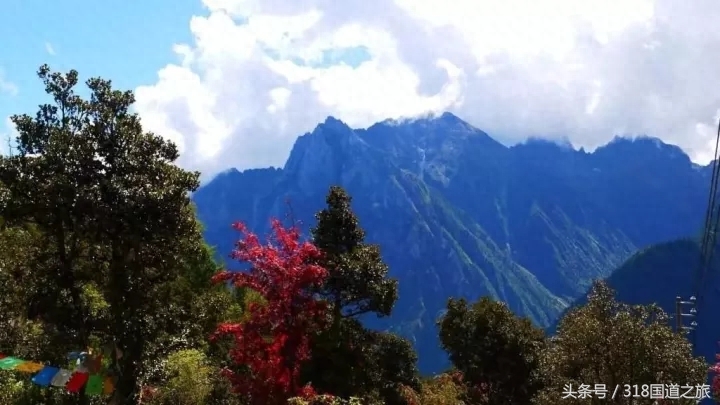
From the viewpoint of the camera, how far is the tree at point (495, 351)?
129ft

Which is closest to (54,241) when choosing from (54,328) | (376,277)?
(54,328)

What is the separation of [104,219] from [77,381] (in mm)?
4815

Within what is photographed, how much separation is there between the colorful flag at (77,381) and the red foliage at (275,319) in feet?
15.0

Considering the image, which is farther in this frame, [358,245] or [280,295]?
[358,245]

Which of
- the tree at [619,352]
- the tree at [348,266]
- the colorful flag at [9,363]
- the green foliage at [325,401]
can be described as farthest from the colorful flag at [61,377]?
the tree at [619,352]

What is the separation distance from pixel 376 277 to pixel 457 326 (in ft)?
54.7

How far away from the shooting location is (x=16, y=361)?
17.8 m

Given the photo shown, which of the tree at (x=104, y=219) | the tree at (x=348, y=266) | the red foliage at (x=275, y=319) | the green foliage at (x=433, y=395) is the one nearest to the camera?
the tree at (x=104, y=219)

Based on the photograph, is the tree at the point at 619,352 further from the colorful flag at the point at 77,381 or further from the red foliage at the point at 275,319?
the colorful flag at the point at 77,381

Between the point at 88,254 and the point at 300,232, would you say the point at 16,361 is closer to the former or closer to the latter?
the point at 88,254

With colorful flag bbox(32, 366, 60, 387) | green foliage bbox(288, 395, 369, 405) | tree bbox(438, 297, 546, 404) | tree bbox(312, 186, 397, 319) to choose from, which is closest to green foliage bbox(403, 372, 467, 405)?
tree bbox(438, 297, 546, 404)

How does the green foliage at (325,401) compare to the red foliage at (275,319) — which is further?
the red foliage at (275,319)

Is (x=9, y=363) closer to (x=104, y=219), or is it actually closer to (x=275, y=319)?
(x=104, y=219)

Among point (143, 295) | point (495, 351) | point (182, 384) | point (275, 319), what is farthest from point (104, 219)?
point (495, 351)
